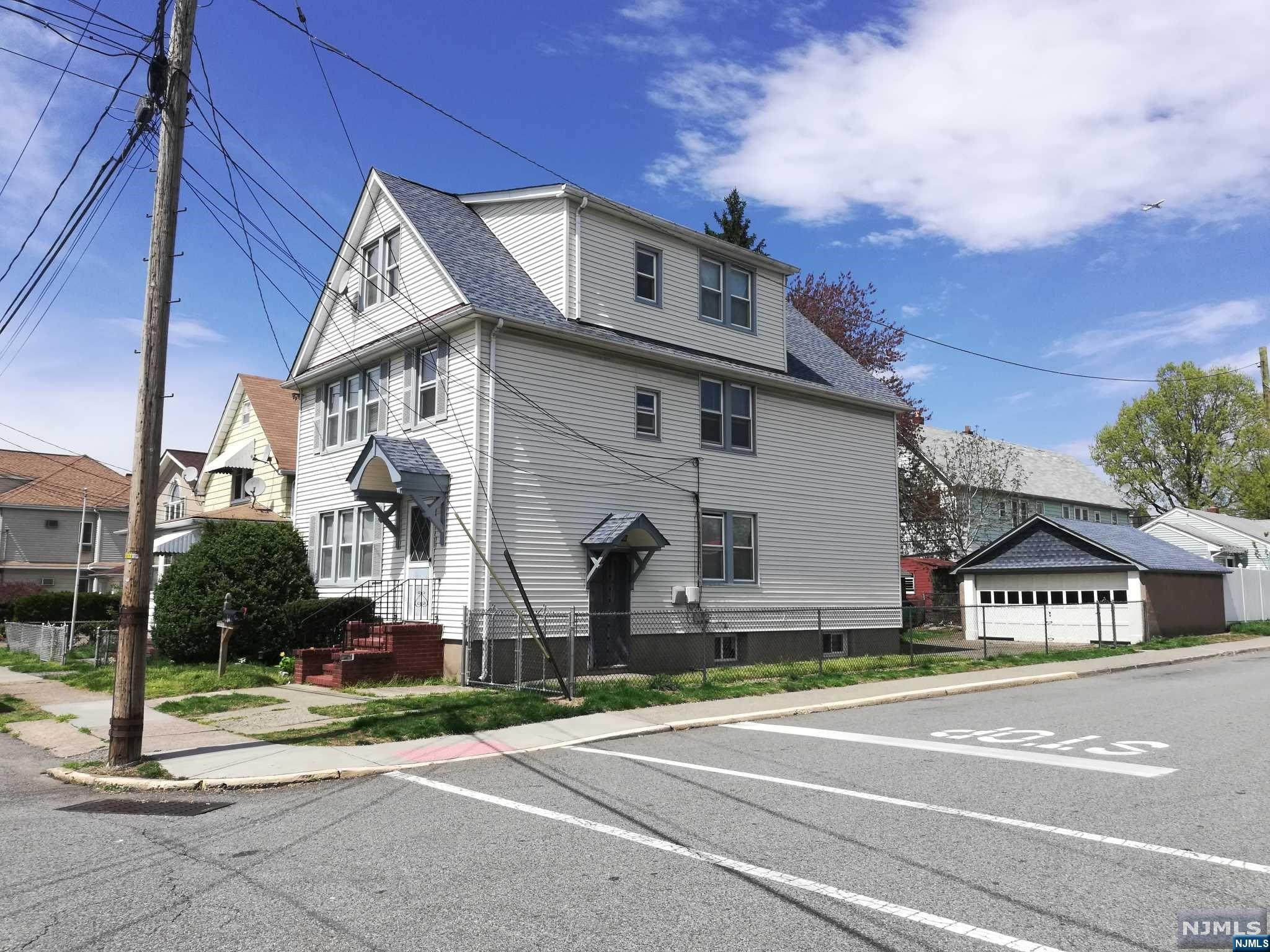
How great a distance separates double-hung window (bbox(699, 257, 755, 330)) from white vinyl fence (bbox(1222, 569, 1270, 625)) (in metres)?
23.0

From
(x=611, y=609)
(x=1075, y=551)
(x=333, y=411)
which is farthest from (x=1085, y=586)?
(x=333, y=411)

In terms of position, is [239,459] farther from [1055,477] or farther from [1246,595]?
[1055,477]

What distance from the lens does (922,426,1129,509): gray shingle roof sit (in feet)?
188

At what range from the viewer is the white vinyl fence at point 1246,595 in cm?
3581

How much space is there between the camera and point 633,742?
40.0 ft

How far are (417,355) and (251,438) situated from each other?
523 inches

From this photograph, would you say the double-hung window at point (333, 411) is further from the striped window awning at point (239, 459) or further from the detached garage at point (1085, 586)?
the detached garage at point (1085, 586)

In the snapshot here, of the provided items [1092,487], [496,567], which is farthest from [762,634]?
[1092,487]

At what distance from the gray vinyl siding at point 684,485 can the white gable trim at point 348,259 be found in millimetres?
3727

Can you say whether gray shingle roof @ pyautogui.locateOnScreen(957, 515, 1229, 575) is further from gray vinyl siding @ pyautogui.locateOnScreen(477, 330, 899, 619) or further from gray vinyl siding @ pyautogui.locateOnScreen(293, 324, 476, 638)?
gray vinyl siding @ pyautogui.locateOnScreen(293, 324, 476, 638)

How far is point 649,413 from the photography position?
67.7ft

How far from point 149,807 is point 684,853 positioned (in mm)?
5152

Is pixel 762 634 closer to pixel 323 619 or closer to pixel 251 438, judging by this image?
pixel 323 619

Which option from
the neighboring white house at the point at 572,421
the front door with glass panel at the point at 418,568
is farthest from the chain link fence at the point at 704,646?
the front door with glass panel at the point at 418,568
